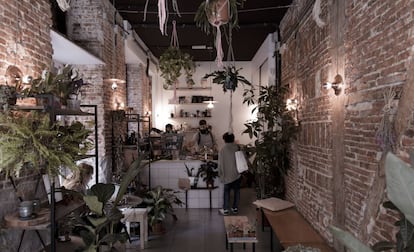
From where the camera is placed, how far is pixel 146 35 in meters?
8.66

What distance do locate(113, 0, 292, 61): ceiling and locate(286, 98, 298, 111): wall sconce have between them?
174cm

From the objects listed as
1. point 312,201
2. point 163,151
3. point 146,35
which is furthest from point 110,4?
point 312,201

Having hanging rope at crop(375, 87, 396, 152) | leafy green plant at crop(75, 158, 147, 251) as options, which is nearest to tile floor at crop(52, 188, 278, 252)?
leafy green plant at crop(75, 158, 147, 251)

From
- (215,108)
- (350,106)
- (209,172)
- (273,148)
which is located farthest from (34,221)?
(215,108)

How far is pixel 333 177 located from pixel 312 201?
102 cm

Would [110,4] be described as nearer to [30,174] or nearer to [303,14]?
[303,14]

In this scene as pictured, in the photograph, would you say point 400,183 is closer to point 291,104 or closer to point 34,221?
point 34,221

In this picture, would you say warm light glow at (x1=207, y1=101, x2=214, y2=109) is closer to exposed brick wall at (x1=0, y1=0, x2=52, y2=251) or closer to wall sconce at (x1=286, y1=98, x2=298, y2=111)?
wall sconce at (x1=286, y1=98, x2=298, y2=111)

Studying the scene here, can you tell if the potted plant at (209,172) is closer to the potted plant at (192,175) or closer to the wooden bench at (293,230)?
the potted plant at (192,175)

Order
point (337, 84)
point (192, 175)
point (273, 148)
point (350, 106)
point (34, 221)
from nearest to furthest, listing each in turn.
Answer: point (34, 221) < point (350, 106) < point (337, 84) < point (273, 148) < point (192, 175)

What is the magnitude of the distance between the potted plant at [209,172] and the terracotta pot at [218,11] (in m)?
4.60

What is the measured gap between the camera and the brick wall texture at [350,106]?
8.80 feet

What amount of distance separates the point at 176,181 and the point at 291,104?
305 cm

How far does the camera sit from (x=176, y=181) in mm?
7656
